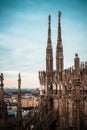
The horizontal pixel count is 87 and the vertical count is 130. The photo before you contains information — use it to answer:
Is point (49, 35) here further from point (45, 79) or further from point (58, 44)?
point (45, 79)

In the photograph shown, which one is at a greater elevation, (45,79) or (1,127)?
(45,79)

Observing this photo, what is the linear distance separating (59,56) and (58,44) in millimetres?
1734

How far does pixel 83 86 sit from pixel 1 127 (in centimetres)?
935

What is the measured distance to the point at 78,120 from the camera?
12.3 m

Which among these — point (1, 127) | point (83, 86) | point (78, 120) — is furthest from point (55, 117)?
point (78, 120)

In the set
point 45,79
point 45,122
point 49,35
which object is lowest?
point 45,122

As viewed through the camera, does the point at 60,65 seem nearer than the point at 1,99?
No

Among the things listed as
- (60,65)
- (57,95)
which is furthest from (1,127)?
(60,65)

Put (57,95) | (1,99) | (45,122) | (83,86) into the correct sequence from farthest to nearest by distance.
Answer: (57,95) < (45,122) < (83,86) < (1,99)

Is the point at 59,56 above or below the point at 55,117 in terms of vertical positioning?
above

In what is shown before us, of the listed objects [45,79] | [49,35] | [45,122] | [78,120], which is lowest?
[45,122]

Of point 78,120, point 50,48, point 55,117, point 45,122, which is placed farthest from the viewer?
point 50,48

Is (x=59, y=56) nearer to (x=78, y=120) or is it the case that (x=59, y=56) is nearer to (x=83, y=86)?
(x=83, y=86)

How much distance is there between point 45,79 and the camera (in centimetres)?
3962
